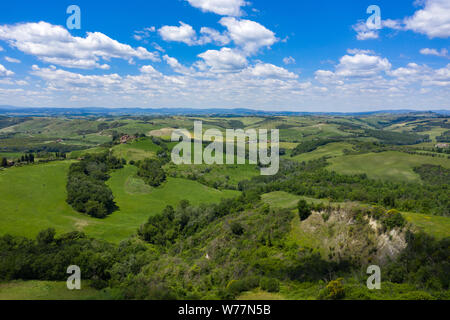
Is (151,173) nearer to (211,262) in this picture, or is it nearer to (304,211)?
Result: (211,262)

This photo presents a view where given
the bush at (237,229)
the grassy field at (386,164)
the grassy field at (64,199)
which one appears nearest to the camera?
the bush at (237,229)

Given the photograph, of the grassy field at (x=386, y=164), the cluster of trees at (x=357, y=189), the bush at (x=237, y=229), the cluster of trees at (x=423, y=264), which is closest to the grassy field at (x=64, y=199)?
the cluster of trees at (x=357, y=189)

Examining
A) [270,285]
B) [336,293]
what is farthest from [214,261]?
[336,293]

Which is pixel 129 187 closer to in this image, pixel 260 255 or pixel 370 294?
pixel 260 255

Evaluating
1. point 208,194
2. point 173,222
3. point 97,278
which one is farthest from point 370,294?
point 208,194

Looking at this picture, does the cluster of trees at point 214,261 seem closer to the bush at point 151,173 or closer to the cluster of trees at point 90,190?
the cluster of trees at point 90,190
